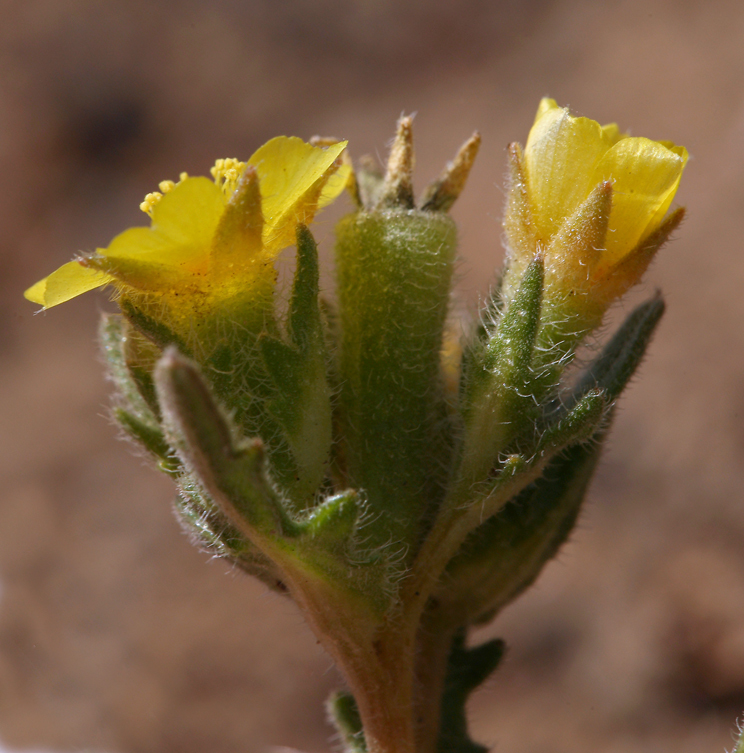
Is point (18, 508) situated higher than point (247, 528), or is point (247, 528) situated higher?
point (18, 508)

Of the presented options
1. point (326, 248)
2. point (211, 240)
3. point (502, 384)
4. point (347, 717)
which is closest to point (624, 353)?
point (502, 384)

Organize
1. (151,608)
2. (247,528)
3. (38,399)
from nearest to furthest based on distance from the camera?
(247,528)
(151,608)
(38,399)

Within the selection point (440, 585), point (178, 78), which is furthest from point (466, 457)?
point (178, 78)

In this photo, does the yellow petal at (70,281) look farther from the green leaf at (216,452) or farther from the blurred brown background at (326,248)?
the blurred brown background at (326,248)

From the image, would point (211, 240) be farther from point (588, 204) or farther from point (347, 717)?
point (347, 717)

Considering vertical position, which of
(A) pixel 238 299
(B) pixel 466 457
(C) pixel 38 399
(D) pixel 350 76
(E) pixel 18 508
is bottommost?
(B) pixel 466 457

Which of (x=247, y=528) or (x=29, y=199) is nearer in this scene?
(x=247, y=528)

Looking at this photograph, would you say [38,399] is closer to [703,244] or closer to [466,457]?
[703,244]
